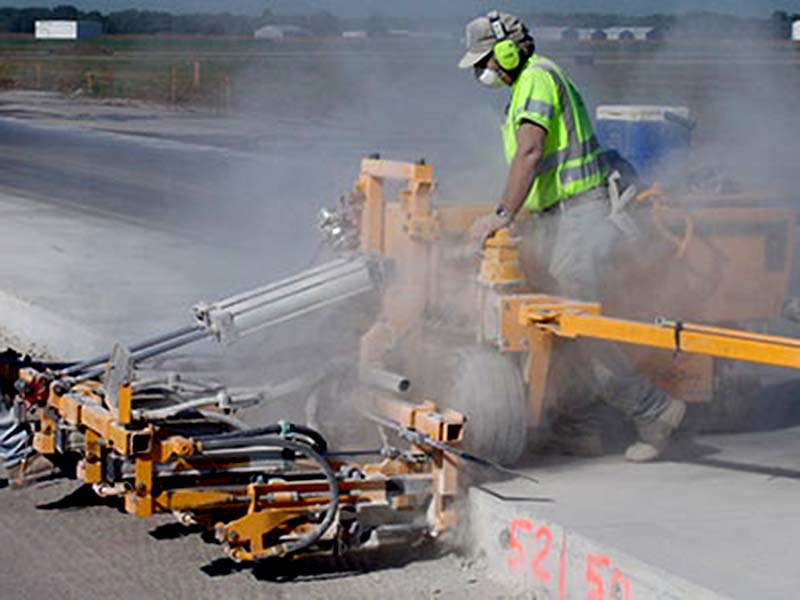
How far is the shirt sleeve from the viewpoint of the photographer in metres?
5.98

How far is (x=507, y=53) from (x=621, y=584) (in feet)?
7.15

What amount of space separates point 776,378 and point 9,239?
21.8 ft

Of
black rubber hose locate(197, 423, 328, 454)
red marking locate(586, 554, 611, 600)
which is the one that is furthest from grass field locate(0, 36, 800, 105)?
red marking locate(586, 554, 611, 600)

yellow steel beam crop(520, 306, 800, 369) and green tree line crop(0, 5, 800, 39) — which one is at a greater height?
green tree line crop(0, 5, 800, 39)

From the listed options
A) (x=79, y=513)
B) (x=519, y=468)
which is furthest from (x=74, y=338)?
(x=519, y=468)

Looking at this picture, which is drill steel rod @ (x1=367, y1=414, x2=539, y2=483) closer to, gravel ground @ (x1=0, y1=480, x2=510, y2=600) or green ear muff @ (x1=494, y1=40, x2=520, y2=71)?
gravel ground @ (x1=0, y1=480, x2=510, y2=600)

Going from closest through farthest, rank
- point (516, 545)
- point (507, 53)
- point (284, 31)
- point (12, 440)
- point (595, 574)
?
point (595, 574), point (516, 545), point (507, 53), point (12, 440), point (284, 31)

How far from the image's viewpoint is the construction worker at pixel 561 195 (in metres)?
5.96

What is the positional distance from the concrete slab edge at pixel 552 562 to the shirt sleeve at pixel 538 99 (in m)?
1.38

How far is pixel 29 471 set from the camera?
6449mm

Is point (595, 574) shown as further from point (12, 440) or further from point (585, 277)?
point (12, 440)

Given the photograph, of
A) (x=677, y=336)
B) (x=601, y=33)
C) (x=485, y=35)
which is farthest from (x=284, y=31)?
(x=677, y=336)

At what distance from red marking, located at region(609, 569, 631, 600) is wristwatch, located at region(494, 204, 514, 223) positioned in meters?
1.54

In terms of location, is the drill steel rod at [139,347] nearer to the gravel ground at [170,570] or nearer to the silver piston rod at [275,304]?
the silver piston rod at [275,304]
